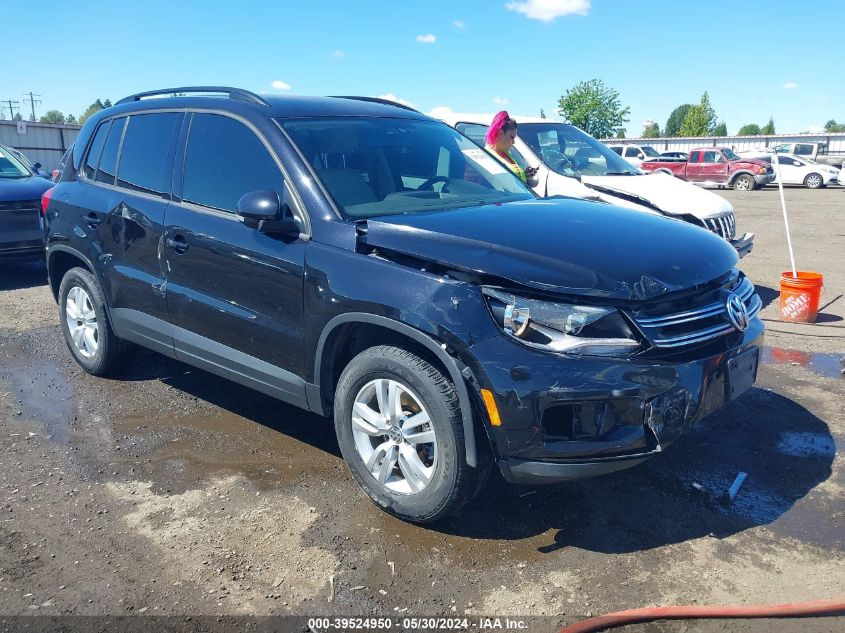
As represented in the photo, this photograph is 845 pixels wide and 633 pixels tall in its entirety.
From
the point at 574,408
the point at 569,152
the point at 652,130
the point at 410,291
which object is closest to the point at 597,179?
the point at 569,152

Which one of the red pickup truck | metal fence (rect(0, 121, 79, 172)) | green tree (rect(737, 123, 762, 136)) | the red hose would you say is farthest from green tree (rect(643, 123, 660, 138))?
the red hose

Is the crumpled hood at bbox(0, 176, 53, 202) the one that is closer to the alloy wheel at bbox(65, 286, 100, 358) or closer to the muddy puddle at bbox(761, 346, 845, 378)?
the alloy wheel at bbox(65, 286, 100, 358)

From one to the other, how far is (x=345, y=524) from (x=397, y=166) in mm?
2011

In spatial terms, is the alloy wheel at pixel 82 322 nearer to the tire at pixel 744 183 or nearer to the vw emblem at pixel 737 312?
the vw emblem at pixel 737 312

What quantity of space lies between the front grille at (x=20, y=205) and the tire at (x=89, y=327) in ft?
Answer: 13.2

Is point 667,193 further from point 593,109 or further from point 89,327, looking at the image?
point 593,109

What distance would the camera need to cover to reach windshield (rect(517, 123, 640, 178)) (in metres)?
8.41

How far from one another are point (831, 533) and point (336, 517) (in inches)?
90.3

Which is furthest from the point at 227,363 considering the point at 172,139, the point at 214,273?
the point at 172,139

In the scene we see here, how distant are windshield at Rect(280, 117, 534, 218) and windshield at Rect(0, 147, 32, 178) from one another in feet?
24.0

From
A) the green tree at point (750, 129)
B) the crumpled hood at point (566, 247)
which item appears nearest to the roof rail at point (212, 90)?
the crumpled hood at point (566, 247)

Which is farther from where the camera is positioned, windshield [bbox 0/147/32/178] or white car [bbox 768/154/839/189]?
white car [bbox 768/154/839/189]

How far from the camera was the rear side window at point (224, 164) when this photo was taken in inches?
161

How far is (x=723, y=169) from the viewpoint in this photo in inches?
1179
